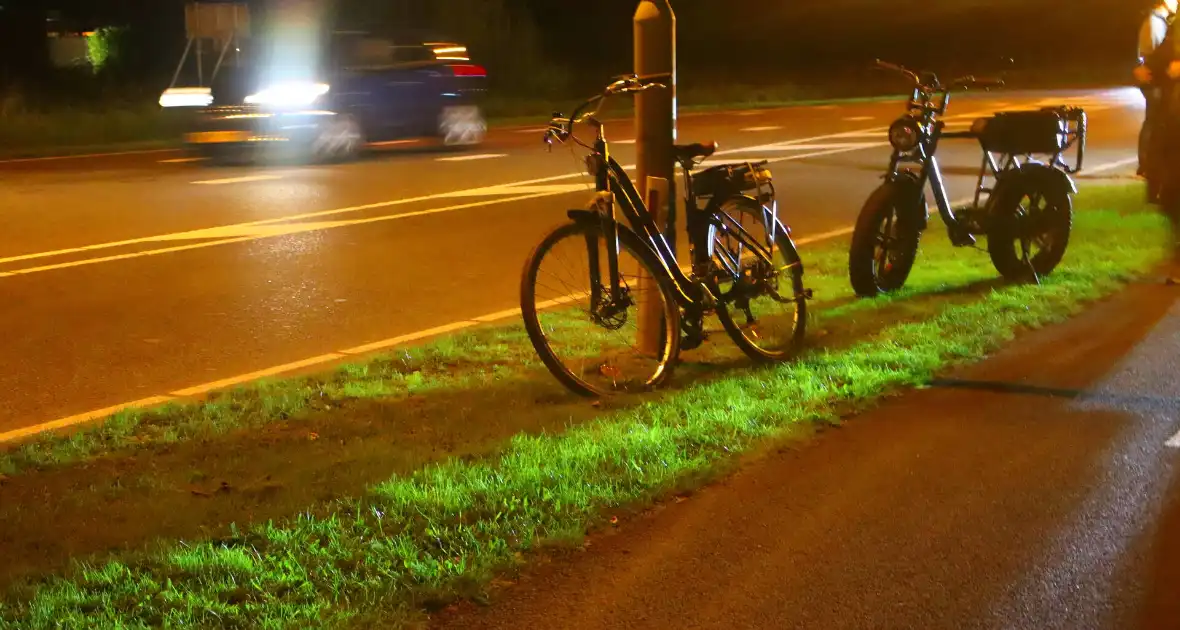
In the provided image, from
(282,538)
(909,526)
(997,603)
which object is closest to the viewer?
(997,603)

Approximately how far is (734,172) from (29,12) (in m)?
38.1

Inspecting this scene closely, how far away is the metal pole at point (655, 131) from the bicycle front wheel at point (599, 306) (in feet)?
0.04

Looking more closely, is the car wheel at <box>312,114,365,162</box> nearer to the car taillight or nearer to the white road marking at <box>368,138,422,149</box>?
the white road marking at <box>368,138,422,149</box>

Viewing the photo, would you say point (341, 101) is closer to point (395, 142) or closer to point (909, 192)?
point (395, 142)

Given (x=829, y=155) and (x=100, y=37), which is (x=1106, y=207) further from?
(x=100, y=37)

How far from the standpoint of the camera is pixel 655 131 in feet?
22.2

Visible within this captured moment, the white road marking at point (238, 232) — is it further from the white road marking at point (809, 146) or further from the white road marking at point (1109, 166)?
the white road marking at point (809, 146)

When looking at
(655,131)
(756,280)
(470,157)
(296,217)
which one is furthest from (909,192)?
(470,157)

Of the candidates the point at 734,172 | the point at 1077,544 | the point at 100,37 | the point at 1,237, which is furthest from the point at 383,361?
the point at 100,37

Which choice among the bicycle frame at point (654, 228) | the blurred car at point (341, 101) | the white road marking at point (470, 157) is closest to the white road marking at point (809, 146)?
the white road marking at point (470, 157)

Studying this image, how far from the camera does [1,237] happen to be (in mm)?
12242

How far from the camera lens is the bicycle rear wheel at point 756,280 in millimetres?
6789

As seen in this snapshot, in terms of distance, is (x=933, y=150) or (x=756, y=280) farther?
(x=933, y=150)

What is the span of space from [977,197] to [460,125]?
13.3 meters
